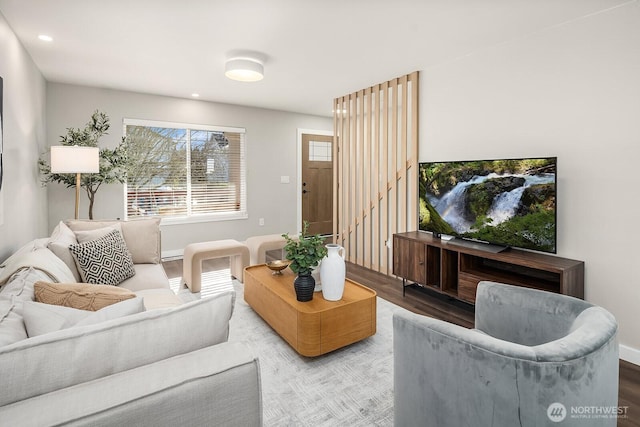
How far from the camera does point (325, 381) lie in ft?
6.77

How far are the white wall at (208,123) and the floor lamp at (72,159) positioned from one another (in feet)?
4.17

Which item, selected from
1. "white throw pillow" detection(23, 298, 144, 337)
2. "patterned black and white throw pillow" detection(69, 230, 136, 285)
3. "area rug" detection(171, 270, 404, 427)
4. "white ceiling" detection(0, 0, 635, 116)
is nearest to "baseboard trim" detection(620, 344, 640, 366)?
"area rug" detection(171, 270, 404, 427)

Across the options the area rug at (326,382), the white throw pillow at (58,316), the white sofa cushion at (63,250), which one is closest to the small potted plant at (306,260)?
the area rug at (326,382)

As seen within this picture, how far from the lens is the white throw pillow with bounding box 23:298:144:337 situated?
1.08m

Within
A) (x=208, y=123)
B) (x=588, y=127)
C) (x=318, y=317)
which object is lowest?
(x=318, y=317)

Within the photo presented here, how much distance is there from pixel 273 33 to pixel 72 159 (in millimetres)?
2308

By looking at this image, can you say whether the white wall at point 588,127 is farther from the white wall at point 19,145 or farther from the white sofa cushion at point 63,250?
the white wall at point 19,145

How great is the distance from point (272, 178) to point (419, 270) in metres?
3.42

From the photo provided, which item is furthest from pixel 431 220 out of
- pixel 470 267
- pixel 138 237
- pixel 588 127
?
pixel 138 237

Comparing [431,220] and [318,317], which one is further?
[431,220]

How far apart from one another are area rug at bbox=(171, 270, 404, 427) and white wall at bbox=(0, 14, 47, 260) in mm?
1959

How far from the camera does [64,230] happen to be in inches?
104

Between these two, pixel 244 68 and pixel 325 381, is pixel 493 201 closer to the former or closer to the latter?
pixel 325 381

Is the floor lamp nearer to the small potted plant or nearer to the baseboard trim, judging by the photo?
the small potted plant
